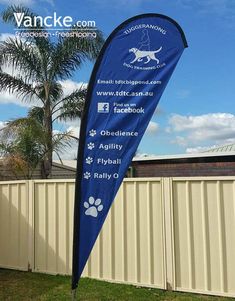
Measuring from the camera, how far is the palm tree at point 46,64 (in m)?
13.6

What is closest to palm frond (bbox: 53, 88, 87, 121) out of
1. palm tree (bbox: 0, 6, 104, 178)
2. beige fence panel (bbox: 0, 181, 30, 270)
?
palm tree (bbox: 0, 6, 104, 178)

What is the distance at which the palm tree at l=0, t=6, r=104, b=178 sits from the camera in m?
13.6

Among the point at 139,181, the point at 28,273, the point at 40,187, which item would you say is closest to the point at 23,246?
the point at 28,273

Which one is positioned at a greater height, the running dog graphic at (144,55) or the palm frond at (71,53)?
the palm frond at (71,53)

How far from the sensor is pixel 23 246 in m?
7.46

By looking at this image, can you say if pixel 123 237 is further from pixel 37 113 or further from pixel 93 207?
pixel 37 113

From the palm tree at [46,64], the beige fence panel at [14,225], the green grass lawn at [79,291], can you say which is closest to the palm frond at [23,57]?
the palm tree at [46,64]

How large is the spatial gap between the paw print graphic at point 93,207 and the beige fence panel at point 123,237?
2.31 meters

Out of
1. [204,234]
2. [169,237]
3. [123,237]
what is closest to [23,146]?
[123,237]

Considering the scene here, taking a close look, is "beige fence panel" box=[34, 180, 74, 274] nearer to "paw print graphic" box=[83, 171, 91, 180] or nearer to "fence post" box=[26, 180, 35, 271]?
"fence post" box=[26, 180, 35, 271]

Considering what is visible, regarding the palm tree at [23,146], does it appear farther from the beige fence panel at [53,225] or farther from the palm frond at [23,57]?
the beige fence panel at [53,225]

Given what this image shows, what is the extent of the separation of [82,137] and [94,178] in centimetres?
43

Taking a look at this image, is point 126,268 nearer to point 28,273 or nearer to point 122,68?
point 28,273

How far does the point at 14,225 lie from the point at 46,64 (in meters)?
7.77
